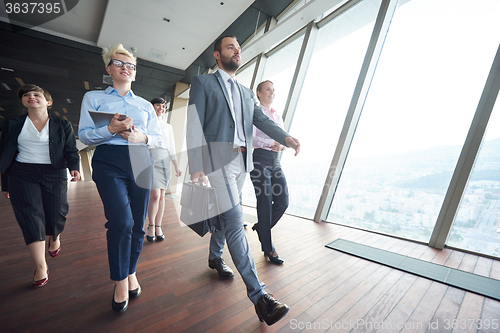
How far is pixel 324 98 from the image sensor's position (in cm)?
387

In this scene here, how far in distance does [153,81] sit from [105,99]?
25.5 feet

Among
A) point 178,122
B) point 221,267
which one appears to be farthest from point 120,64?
point 178,122

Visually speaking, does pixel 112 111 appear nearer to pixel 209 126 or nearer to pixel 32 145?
pixel 209 126

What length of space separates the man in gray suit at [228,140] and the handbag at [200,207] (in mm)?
40

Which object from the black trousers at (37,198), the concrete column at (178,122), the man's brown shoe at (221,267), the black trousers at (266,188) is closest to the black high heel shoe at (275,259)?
the black trousers at (266,188)

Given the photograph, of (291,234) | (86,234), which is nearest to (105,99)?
(86,234)

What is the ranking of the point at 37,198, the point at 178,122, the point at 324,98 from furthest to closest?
the point at 178,122, the point at 324,98, the point at 37,198

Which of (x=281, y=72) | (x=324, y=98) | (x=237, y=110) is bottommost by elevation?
(x=237, y=110)

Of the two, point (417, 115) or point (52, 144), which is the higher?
point (417, 115)

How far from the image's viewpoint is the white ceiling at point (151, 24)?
4.12 m

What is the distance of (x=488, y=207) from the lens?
230 centimetres

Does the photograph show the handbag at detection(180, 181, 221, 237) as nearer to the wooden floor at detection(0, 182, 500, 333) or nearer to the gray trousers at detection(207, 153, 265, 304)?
the gray trousers at detection(207, 153, 265, 304)

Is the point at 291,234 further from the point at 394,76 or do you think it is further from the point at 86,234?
the point at 394,76

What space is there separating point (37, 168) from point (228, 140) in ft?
4.89
